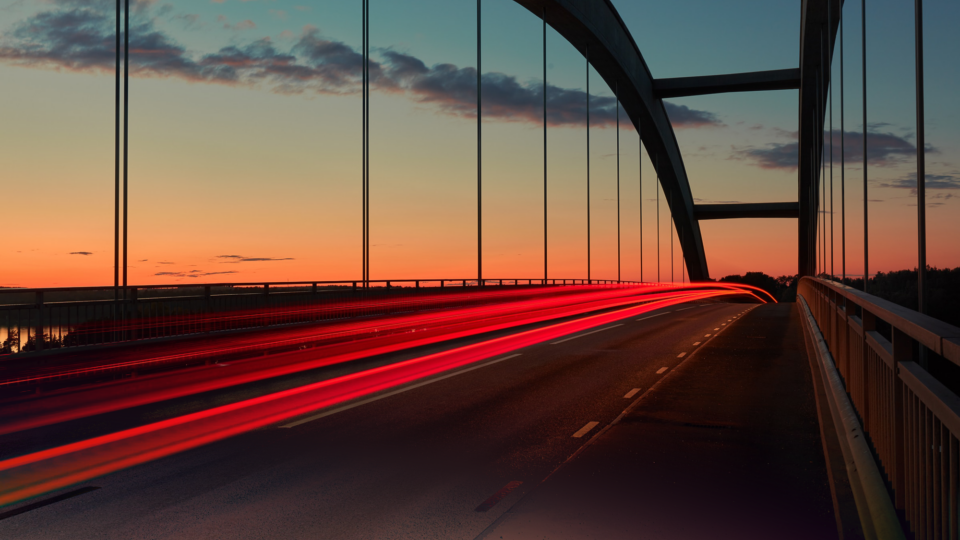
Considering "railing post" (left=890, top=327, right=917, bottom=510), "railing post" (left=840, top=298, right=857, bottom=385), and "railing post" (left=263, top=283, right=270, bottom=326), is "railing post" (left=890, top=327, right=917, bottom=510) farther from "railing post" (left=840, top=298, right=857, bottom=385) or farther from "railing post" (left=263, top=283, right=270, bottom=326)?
"railing post" (left=263, top=283, right=270, bottom=326)

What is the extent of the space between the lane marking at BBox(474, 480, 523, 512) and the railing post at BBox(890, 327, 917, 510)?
108 inches

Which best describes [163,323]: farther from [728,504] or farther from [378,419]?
[728,504]

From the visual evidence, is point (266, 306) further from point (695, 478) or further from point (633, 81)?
point (633, 81)

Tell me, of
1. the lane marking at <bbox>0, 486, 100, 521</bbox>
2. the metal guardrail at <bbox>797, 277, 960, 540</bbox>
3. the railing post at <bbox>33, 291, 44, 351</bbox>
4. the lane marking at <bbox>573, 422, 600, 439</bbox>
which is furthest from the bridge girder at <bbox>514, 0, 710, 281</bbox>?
the lane marking at <bbox>0, 486, 100, 521</bbox>

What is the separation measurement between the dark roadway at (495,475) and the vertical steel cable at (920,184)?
1803 mm

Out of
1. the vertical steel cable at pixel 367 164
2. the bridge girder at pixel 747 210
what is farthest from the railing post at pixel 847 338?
the bridge girder at pixel 747 210

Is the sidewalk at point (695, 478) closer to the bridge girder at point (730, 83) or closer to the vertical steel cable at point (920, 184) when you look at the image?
the vertical steel cable at point (920, 184)

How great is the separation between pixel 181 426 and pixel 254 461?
205cm

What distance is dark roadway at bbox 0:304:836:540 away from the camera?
517 centimetres

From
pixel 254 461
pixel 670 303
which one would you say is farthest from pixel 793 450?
pixel 670 303

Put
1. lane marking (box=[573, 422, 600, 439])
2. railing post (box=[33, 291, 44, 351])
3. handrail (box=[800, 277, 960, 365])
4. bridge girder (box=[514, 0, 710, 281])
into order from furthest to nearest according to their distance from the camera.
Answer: bridge girder (box=[514, 0, 710, 281]) → railing post (box=[33, 291, 44, 351]) → lane marking (box=[573, 422, 600, 439]) → handrail (box=[800, 277, 960, 365])

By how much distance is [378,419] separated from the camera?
8.98 meters

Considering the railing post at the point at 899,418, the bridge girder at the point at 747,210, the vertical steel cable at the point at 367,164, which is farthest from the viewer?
the bridge girder at the point at 747,210

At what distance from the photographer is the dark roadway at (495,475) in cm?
517
